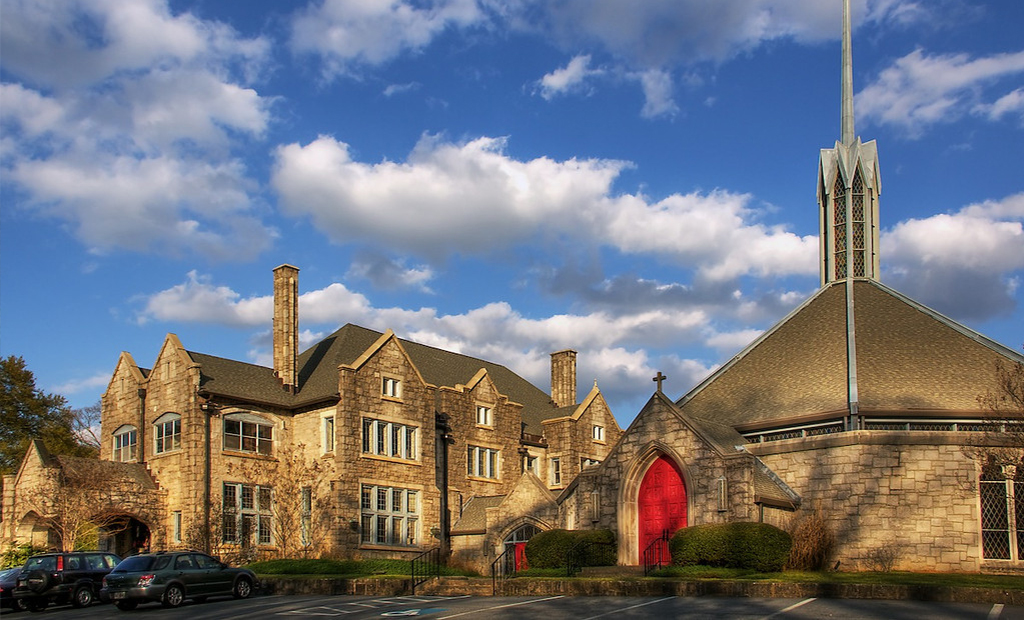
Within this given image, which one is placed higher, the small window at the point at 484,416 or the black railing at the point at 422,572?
the small window at the point at 484,416

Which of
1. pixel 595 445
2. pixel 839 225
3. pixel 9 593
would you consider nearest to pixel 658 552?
pixel 839 225

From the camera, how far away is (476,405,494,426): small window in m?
47.5

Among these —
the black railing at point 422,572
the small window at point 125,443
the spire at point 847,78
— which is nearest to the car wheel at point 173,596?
the black railing at point 422,572

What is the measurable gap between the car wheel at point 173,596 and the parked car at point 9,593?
4.90 m

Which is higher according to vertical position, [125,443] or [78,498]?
[125,443]

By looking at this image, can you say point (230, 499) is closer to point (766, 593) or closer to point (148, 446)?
point (148, 446)

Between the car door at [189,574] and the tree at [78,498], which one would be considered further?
the tree at [78,498]

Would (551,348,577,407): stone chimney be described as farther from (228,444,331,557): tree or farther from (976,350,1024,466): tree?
(976,350,1024,466): tree

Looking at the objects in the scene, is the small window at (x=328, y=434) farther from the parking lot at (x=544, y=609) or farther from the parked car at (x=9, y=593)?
the parked car at (x=9, y=593)

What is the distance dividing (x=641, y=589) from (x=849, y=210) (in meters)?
20.5

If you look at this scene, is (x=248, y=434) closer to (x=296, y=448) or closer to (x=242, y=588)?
(x=296, y=448)

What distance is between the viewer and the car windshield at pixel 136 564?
1015 inches

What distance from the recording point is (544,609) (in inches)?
845

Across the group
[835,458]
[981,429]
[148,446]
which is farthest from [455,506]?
[981,429]
